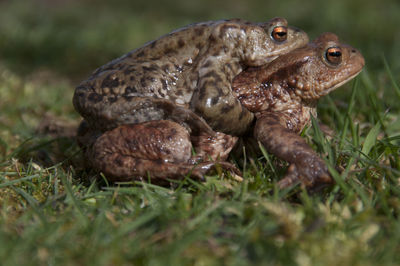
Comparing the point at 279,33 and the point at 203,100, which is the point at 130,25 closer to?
the point at 279,33

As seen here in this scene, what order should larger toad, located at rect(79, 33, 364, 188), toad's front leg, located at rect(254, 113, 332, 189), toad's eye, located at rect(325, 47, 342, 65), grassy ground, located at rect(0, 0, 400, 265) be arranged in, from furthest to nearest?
toad's eye, located at rect(325, 47, 342, 65)
larger toad, located at rect(79, 33, 364, 188)
toad's front leg, located at rect(254, 113, 332, 189)
grassy ground, located at rect(0, 0, 400, 265)

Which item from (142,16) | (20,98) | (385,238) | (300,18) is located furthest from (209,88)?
(142,16)

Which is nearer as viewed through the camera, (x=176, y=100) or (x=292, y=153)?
(x=292, y=153)

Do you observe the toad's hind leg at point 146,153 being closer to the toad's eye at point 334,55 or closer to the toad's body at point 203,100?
the toad's body at point 203,100

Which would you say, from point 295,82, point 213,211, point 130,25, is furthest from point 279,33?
point 130,25

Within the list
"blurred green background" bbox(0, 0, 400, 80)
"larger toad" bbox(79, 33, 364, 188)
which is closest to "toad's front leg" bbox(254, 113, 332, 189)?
"larger toad" bbox(79, 33, 364, 188)

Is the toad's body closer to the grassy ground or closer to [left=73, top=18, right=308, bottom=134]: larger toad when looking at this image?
[left=73, top=18, right=308, bottom=134]: larger toad

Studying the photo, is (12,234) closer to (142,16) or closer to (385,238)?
(385,238)
